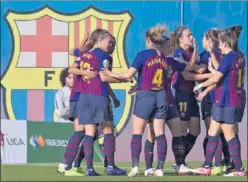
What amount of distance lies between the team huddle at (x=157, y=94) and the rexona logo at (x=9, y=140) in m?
4.15

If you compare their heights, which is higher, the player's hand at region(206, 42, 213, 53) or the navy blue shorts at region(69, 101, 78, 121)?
the player's hand at region(206, 42, 213, 53)

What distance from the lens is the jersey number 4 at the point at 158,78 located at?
10016 millimetres

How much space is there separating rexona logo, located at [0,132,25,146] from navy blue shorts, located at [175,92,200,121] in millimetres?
4430

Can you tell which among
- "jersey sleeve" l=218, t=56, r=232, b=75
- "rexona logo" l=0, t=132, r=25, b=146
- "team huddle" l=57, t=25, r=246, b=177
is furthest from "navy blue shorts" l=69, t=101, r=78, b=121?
"rexona logo" l=0, t=132, r=25, b=146

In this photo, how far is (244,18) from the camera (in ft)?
50.1

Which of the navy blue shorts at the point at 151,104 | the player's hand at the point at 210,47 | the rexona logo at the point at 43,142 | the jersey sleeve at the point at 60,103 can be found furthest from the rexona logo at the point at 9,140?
the navy blue shorts at the point at 151,104

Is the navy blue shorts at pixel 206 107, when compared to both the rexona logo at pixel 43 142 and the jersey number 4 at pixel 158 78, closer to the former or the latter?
the jersey number 4 at pixel 158 78

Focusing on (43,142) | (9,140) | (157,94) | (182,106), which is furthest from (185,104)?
(9,140)

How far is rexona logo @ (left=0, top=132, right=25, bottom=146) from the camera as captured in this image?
582 inches

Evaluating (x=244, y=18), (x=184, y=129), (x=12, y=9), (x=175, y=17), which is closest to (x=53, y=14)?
(x=12, y=9)

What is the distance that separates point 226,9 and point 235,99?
5.28 meters

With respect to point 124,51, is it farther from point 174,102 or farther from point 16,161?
point 174,102

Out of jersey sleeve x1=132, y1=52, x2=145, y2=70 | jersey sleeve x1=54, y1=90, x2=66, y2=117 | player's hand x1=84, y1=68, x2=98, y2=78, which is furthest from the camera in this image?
jersey sleeve x1=54, y1=90, x2=66, y2=117

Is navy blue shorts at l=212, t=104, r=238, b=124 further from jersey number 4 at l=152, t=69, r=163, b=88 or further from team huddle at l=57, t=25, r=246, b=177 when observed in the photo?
jersey number 4 at l=152, t=69, r=163, b=88
